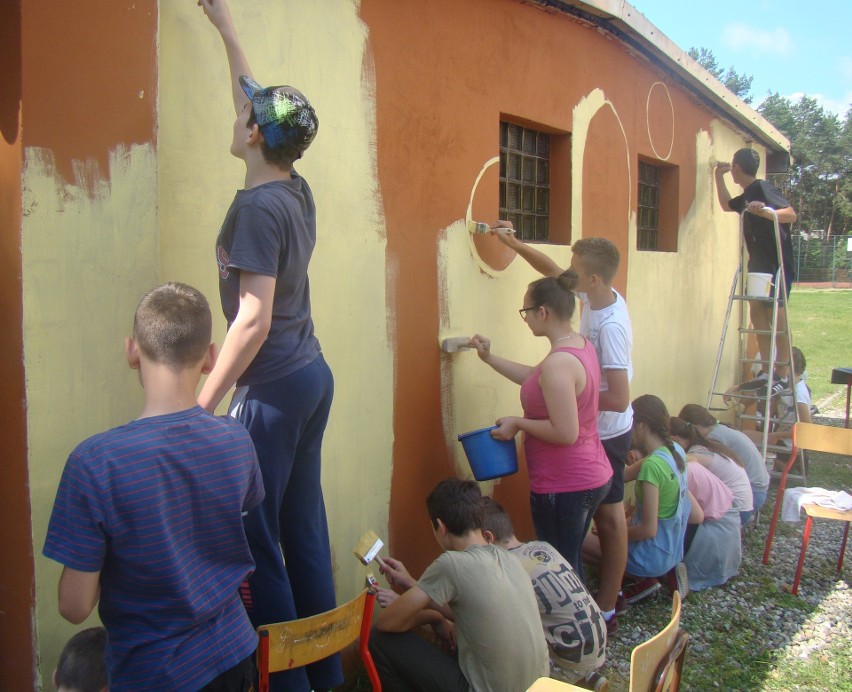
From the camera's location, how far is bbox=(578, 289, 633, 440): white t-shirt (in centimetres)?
372

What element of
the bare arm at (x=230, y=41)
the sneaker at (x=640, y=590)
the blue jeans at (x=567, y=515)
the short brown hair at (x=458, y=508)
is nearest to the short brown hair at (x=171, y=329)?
the bare arm at (x=230, y=41)

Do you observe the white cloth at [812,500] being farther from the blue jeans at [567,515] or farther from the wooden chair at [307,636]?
the wooden chair at [307,636]

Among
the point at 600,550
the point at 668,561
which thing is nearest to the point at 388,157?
the point at 600,550

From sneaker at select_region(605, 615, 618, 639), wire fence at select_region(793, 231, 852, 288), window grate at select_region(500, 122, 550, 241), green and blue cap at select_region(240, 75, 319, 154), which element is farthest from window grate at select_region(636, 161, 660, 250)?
wire fence at select_region(793, 231, 852, 288)

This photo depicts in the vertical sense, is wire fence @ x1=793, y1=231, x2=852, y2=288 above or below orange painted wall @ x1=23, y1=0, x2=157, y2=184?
above

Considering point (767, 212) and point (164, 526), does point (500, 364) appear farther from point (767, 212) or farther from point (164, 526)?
point (767, 212)

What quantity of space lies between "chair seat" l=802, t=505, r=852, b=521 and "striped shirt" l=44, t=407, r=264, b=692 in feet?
13.6

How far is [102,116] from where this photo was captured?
7.11ft

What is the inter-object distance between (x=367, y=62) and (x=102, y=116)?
1.43m

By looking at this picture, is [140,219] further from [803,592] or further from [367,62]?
[803,592]

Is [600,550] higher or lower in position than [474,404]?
lower

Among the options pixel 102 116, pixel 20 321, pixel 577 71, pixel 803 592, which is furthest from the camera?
pixel 577 71

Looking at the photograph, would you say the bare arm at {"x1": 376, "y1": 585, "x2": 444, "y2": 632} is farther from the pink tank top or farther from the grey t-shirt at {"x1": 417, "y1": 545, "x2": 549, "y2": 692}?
the pink tank top

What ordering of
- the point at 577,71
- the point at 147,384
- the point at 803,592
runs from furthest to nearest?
the point at 577,71 → the point at 803,592 → the point at 147,384
